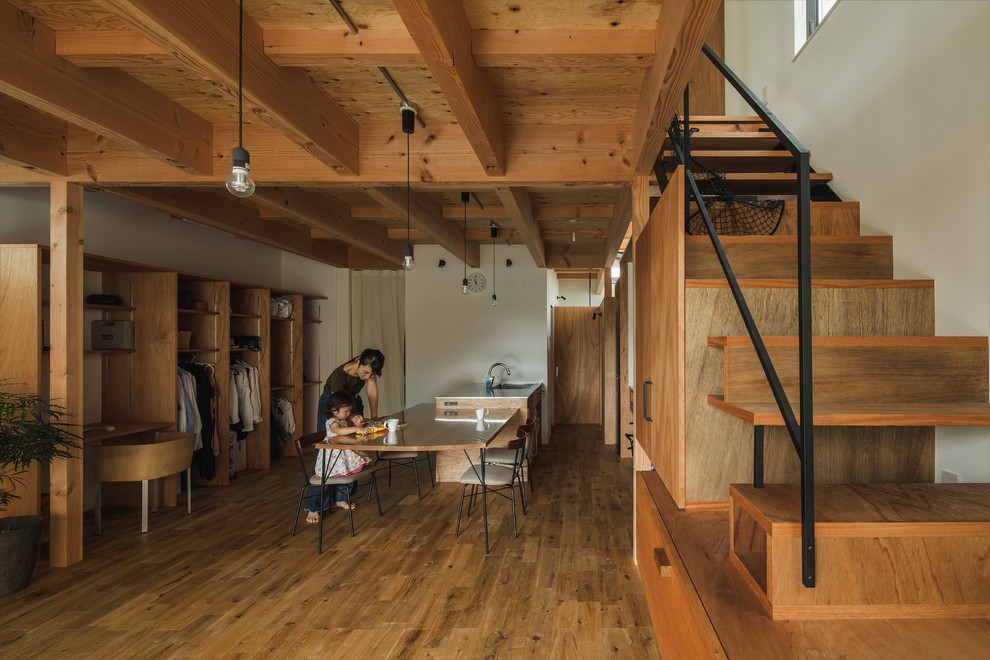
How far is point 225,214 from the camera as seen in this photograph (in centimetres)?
525

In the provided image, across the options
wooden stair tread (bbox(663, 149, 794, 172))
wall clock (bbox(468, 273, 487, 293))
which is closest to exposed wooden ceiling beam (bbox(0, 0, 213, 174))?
wooden stair tread (bbox(663, 149, 794, 172))

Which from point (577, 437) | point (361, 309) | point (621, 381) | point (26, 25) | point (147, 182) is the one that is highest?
point (26, 25)

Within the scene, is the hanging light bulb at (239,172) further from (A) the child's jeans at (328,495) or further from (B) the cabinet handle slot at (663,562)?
(A) the child's jeans at (328,495)

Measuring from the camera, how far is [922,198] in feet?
7.75

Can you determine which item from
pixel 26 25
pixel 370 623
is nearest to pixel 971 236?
pixel 370 623

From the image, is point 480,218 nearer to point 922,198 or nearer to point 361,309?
point 361,309

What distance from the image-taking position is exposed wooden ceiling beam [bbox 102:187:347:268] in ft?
14.3

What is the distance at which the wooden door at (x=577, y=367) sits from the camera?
31.2 ft

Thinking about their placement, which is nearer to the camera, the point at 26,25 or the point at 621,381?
the point at 26,25

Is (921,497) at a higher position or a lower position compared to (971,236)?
lower

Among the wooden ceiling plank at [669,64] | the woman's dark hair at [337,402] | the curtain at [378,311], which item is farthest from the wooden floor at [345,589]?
the curtain at [378,311]

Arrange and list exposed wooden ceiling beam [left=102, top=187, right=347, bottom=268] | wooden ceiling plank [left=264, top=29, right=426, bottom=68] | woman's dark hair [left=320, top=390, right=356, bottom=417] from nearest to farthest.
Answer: wooden ceiling plank [left=264, top=29, right=426, bottom=68] → woman's dark hair [left=320, top=390, right=356, bottom=417] → exposed wooden ceiling beam [left=102, top=187, right=347, bottom=268]

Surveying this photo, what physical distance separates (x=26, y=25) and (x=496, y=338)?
5729 mm

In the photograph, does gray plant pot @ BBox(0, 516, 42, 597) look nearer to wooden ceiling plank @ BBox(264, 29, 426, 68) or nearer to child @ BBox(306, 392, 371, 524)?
child @ BBox(306, 392, 371, 524)
